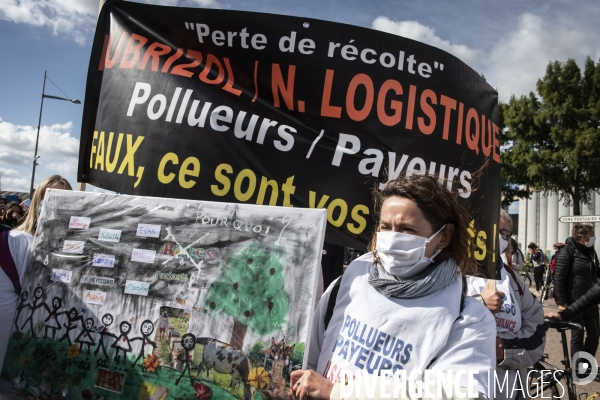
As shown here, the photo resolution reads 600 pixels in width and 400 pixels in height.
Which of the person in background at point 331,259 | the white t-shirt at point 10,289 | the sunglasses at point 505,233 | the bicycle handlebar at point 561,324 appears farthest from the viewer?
the bicycle handlebar at point 561,324

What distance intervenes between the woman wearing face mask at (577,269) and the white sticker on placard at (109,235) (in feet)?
19.3

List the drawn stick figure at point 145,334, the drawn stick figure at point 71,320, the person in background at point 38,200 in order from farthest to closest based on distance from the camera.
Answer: the person in background at point 38,200, the drawn stick figure at point 71,320, the drawn stick figure at point 145,334

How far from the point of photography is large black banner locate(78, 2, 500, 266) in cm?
263

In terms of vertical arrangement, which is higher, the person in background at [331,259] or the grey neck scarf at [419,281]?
the person in background at [331,259]

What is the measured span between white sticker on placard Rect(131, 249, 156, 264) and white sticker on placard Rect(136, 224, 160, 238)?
0.07 m

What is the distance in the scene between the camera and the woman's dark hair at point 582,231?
19.2ft

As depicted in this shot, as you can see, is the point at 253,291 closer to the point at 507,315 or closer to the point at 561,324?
the point at 507,315

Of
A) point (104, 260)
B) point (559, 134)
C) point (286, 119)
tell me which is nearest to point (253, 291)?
point (104, 260)

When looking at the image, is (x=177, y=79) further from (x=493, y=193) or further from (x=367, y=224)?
(x=493, y=193)

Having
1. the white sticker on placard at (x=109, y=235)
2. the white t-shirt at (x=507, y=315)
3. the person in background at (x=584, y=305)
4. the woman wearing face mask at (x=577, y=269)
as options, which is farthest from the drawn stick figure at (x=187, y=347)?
the woman wearing face mask at (x=577, y=269)

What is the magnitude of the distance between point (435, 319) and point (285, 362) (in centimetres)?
58

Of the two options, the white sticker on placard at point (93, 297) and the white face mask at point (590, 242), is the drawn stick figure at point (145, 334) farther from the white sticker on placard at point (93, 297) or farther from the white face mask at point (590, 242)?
the white face mask at point (590, 242)

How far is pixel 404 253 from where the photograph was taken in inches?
67.9

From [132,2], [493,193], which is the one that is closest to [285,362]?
[493,193]
